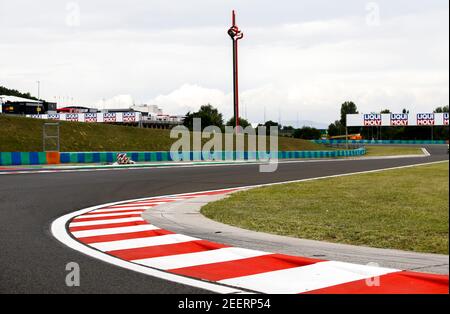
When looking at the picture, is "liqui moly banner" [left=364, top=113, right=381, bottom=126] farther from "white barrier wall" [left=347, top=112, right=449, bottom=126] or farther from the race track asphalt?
the race track asphalt

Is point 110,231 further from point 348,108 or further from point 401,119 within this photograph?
point 348,108

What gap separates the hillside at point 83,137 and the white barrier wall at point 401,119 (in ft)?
177

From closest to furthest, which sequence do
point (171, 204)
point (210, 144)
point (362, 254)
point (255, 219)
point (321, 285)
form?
1. point (321, 285)
2. point (362, 254)
3. point (255, 219)
4. point (171, 204)
5. point (210, 144)

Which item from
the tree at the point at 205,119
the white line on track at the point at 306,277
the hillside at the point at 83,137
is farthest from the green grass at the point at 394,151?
the white line on track at the point at 306,277

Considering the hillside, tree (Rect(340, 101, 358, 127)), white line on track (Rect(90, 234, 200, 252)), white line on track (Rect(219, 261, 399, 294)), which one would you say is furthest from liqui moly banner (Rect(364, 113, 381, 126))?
white line on track (Rect(219, 261, 399, 294))

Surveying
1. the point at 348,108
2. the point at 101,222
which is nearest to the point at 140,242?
the point at 101,222

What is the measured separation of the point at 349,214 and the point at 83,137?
41192 mm

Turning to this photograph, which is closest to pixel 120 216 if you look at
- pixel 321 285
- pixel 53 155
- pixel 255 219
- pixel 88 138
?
pixel 255 219

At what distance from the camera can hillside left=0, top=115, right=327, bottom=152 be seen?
4340 centimetres

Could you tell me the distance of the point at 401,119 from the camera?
102500 mm

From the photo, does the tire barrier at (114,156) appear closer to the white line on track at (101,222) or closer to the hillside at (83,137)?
the hillside at (83,137)

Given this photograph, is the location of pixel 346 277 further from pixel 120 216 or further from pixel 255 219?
pixel 120 216
